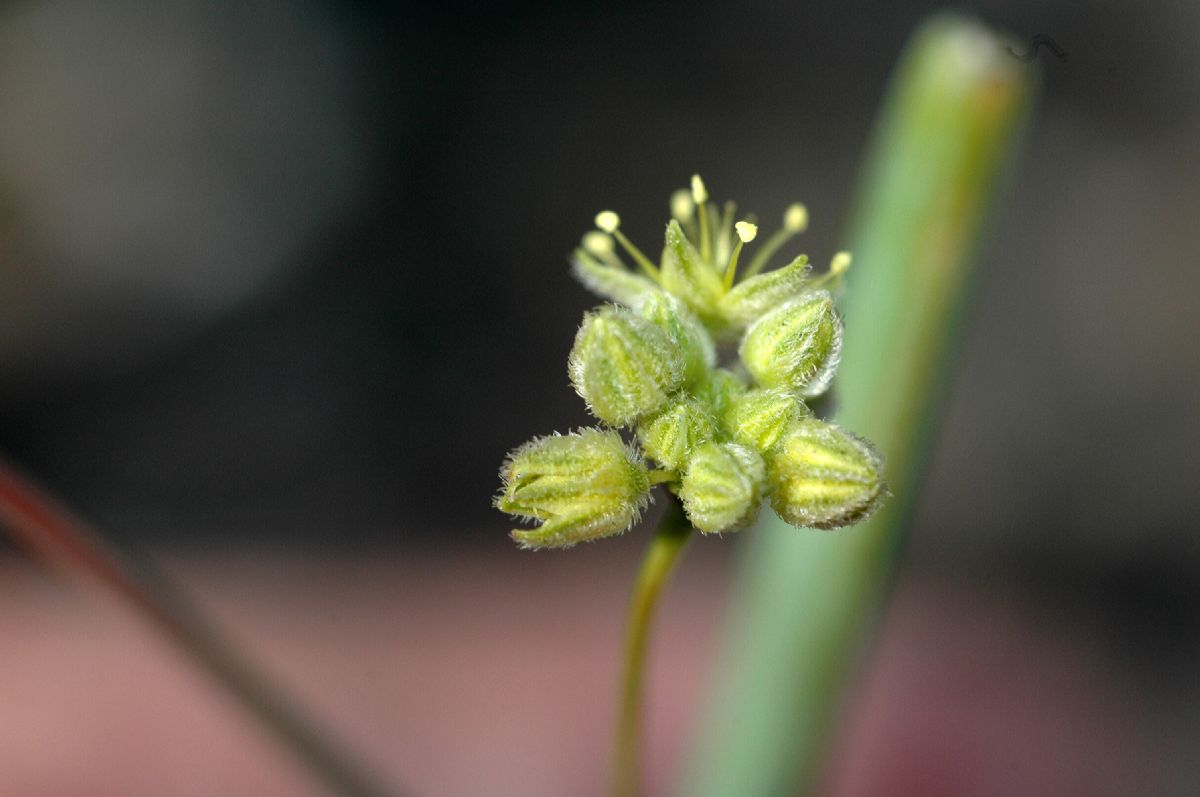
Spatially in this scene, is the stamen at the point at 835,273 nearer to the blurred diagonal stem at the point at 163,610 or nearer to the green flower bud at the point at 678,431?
the green flower bud at the point at 678,431

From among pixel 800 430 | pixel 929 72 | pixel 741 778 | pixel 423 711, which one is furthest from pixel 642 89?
pixel 800 430

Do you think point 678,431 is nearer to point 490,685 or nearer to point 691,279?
point 691,279

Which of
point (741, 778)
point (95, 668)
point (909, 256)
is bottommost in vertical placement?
point (95, 668)

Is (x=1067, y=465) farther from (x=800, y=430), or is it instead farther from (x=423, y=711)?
(x=800, y=430)

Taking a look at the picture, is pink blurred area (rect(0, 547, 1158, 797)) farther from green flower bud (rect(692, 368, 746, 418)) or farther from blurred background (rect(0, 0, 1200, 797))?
green flower bud (rect(692, 368, 746, 418))

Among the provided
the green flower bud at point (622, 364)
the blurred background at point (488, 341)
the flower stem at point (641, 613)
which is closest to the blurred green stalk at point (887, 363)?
the flower stem at point (641, 613)
